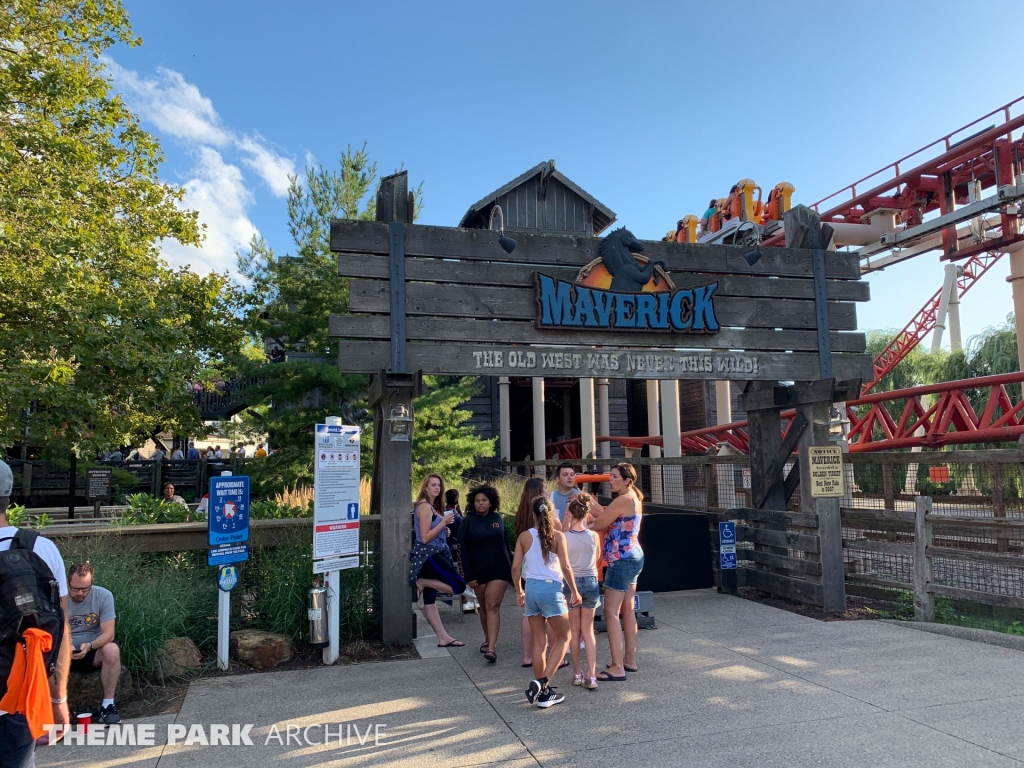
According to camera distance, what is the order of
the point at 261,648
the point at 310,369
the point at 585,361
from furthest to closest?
the point at 310,369
the point at 585,361
the point at 261,648

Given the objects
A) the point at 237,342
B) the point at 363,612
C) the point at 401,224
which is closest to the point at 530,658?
the point at 363,612

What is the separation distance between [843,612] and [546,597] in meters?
4.63

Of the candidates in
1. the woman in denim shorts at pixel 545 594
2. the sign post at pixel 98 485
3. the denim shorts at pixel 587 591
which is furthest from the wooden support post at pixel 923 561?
the sign post at pixel 98 485

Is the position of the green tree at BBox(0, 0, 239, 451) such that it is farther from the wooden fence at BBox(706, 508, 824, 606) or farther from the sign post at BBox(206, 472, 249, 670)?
the wooden fence at BBox(706, 508, 824, 606)

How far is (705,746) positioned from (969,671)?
2.85 m

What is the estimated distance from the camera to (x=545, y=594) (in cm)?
513

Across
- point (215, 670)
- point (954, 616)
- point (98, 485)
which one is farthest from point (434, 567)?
point (98, 485)

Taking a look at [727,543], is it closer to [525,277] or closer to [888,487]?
[888,487]

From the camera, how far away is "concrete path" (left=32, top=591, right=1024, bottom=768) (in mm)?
4238

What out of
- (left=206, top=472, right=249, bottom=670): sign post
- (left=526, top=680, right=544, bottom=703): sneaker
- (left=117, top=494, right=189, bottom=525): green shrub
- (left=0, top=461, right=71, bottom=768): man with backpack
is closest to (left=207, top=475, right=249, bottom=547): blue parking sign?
(left=206, top=472, right=249, bottom=670): sign post

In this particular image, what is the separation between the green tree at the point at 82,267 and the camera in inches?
355

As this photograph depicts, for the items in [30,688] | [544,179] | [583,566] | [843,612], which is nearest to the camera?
[30,688]

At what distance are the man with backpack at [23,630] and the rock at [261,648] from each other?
3.28 meters

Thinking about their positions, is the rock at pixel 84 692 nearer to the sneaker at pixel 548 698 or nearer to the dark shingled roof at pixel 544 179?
the sneaker at pixel 548 698
